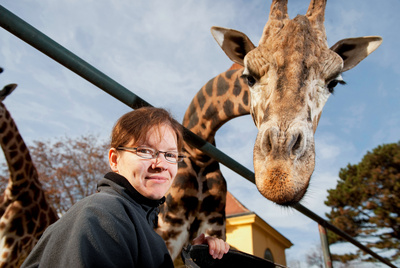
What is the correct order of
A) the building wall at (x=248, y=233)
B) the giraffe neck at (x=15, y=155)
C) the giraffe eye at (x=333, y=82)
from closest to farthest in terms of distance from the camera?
the giraffe eye at (x=333, y=82), the giraffe neck at (x=15, y=155), the building wall at (x=248, y=233)

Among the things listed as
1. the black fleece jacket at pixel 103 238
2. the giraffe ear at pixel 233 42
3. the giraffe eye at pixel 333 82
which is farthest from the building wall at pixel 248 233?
the black fleece jacket at pixel 103 238

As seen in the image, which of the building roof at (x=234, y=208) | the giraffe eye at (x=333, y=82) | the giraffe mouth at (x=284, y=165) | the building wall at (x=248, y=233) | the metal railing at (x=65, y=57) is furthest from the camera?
the building roof at (x=234, y=208)

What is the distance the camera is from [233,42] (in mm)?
3049

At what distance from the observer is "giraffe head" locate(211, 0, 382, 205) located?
5.78ft

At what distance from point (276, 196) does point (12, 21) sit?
152 cm

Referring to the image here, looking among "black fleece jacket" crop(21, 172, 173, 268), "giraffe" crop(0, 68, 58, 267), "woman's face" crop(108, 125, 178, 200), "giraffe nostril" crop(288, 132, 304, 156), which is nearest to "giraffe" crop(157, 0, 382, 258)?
"giraffe nostril" crop(288, 132, 304, 156)

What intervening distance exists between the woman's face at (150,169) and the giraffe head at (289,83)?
77 centimetres

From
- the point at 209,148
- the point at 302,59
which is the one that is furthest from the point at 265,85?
the point at 209,148

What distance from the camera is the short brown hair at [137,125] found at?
1.16m

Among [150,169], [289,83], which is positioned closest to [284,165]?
[289,83]

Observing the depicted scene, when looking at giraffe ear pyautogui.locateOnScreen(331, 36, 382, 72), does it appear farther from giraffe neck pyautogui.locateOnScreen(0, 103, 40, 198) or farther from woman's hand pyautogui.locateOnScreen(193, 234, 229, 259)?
giraffe neck pyautogui.locateOnScreen(0, 103, 40, 198)

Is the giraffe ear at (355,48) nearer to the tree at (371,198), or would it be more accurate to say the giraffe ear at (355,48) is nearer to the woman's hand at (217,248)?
the woman's hand at (217,248)

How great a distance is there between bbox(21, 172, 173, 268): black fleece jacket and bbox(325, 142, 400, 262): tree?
20.9 meters

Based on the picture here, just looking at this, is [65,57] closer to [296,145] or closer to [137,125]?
[137,125]
